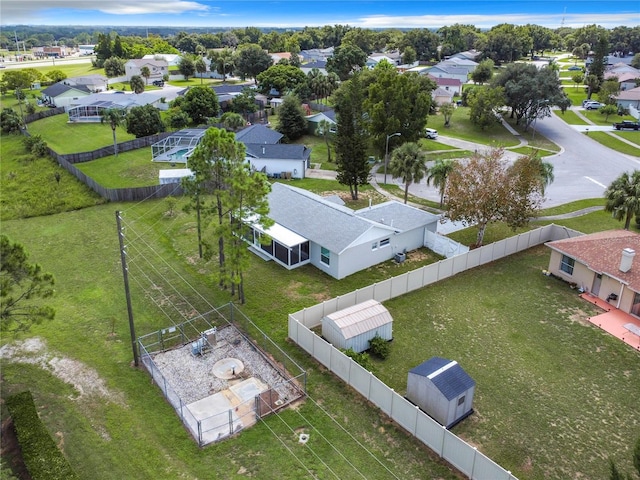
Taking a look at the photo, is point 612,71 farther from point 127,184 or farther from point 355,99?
point 127,184

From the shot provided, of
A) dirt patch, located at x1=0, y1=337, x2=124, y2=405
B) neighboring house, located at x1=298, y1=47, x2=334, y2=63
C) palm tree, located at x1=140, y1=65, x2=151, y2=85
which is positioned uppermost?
neighboring house, located at x1=298, y1=47, x2=334, y2=63

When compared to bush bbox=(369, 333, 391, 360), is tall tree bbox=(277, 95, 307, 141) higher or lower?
higher

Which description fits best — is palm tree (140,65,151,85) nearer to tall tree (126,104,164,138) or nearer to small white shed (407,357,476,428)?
tall tree (126,104,164,138)

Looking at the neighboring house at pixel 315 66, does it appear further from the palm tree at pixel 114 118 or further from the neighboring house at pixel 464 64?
the palm tree at pixel 114 118

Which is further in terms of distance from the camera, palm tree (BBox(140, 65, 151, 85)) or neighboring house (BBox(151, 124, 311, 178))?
palm tree (BBox(140, 65, 151, 85))

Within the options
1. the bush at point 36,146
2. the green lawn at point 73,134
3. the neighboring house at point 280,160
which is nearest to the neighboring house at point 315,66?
the green lawn at point 73,134

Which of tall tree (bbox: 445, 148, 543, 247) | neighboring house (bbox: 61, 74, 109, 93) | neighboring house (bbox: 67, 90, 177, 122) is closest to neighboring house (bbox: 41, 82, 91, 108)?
neighboring house (bbox: 67, 90, 177, 122)

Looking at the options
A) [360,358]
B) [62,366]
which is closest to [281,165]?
[360,358]

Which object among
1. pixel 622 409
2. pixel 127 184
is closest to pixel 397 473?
pixel 622 409
